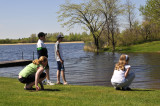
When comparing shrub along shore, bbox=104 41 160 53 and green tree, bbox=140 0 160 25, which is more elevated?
green tree, bbox=140 0 160 25

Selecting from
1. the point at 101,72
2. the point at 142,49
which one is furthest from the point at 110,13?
the point at 101,72

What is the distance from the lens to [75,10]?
172ft

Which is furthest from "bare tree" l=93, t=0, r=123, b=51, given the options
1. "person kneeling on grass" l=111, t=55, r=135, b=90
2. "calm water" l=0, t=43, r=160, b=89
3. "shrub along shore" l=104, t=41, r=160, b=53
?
"person kneeling on grass" l=111, t=55, r=135, b=90

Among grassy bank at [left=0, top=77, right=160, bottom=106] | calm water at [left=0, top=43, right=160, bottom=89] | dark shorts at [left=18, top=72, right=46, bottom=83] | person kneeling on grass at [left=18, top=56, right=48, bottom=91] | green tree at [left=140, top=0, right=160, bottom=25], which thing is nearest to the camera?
grassy bank at [left=0, top=77, right=160, bottom=106]

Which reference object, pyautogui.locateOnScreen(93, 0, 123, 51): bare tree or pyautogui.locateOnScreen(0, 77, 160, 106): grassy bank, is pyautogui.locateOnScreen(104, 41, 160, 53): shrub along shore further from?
pyautogui.locateOnScreen(0, 77, 160, 106): grassy bank

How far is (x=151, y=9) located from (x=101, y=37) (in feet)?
46.1

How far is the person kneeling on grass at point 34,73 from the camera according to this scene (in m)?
8.30

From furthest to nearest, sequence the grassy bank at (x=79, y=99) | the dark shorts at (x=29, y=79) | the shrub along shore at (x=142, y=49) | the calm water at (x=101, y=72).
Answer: the shrub along shore at (x=142, y=49) → the calm water at (x=101, y=72) → the dark shorts at (x=29, y=79) → the grassy bank at (x=79, y=99)

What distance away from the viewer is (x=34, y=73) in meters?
8.61

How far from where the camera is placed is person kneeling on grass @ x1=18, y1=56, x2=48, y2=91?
8.30 m

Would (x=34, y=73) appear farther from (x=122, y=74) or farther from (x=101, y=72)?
(x=101, y=72)

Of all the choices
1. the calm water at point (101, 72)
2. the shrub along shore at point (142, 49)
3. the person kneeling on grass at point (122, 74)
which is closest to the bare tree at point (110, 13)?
the shrub along shore at point (142, 49)

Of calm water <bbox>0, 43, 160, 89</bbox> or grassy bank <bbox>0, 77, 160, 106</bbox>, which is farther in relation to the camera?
calm water <bbox>0, 43, 160, 89</bbox>

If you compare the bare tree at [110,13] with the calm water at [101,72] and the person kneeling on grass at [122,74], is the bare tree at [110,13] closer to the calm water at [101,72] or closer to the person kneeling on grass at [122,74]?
the calm water at [101,72]
